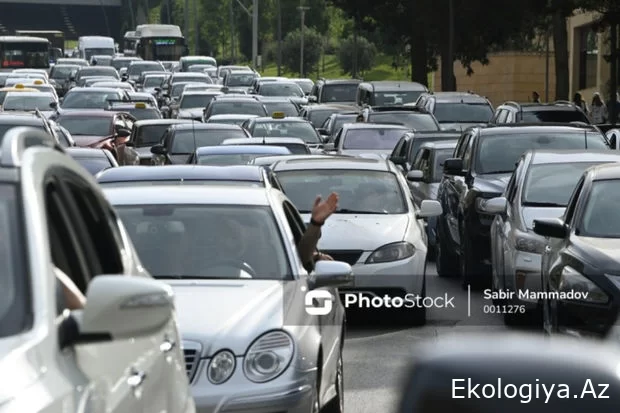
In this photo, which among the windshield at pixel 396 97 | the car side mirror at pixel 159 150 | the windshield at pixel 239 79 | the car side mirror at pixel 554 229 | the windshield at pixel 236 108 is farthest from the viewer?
the windshield at pixel 239 79

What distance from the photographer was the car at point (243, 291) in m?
8.32

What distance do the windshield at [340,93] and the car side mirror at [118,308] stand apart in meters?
46.2

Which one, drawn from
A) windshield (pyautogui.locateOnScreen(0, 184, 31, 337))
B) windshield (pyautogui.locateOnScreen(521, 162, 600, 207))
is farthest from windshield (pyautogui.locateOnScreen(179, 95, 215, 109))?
windshield (pyautogui.locateOnScreen(0, 184, 31, 337))

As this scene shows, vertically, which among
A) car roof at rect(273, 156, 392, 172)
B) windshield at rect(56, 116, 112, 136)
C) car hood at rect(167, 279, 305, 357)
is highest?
car hood at rect(167, 279, 305, 357)

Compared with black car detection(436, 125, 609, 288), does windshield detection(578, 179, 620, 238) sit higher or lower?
higher

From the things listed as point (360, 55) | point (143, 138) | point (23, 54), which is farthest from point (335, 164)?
point (360, 55)

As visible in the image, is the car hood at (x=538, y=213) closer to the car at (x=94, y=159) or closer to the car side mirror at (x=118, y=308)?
the car at (x=94, y=159)

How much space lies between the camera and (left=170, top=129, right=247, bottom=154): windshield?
94.2ft

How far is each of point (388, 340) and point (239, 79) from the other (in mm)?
56133

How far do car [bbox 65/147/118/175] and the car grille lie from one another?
7.68 meters

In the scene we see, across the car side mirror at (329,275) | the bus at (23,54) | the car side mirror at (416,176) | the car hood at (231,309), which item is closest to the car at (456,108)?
the car side mirror at (416,176)

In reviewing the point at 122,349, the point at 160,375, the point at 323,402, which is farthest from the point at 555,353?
the point at 323,402

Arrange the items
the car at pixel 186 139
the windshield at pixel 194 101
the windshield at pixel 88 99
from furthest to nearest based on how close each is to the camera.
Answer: the windshield at pixel 194 101 → the windshield at pixel 88 99 → the car at pixel 186 139

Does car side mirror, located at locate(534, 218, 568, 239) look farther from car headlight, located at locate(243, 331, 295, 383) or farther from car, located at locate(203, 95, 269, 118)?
car, located at locate(203, 95, 269, 118)
